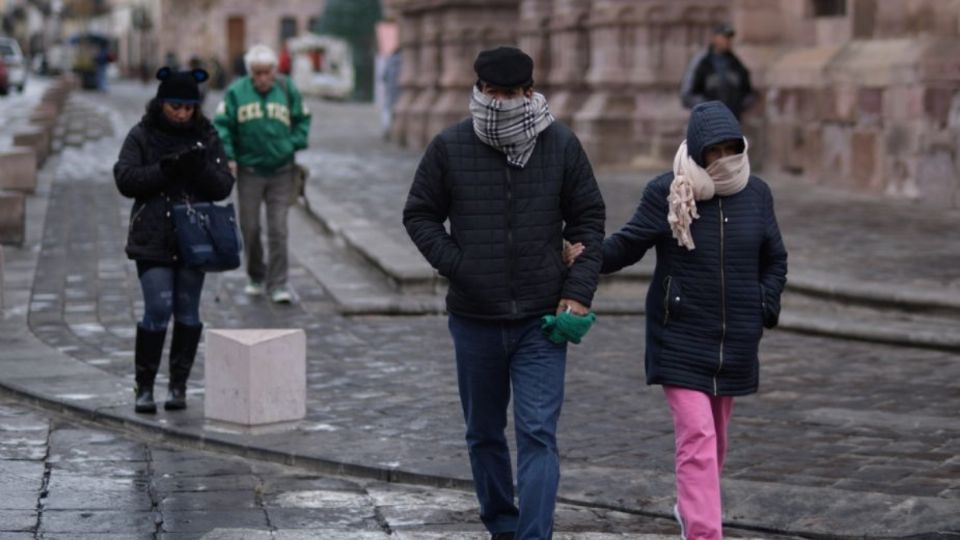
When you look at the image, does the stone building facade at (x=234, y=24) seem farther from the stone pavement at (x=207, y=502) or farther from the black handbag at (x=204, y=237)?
the stone pavement at (x=207, y=502)

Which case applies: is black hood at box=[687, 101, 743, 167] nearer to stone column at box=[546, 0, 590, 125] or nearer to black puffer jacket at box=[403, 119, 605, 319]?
black puffer jacket at box=[403, 119, 605, 319]

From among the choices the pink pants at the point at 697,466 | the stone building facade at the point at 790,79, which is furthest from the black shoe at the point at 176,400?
the stone building facade at the point at 790,79

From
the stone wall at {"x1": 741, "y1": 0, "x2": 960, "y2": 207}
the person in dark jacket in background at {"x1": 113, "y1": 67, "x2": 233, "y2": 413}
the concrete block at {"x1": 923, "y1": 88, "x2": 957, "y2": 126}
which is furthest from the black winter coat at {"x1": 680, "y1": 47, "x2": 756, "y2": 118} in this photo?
the person in dark jacket in background at {"x1": 113, "y1": 67, "x2": 233, "y2": 413}

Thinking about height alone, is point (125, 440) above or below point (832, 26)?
below

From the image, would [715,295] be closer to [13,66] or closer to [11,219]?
[11,219]

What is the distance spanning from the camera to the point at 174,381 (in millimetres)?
9219

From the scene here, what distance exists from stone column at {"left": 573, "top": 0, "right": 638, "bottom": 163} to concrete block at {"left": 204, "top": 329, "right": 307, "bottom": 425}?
1535 centimetres

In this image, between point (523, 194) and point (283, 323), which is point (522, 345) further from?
point (283, 323)

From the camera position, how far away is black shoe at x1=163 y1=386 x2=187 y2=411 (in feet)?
30.2

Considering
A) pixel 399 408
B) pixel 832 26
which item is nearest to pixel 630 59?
pixel 832 26

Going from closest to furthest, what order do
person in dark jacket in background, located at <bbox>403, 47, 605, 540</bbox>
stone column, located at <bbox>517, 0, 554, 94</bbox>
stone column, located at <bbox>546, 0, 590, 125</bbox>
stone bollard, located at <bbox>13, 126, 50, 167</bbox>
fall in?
1. person in dark jacket in background, located at <bbox>403, 47, 605, 540</bbox>
2. stone bollard, located at <bbox>13, 126, 50, 167</bbox>
3. stone column, located at <bbox>546, 0, 590, 125</bbox>
4. stone column, located at <bbox>517, 0, 554, 94</bbox>

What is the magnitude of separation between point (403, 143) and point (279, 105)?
1944 centimetres

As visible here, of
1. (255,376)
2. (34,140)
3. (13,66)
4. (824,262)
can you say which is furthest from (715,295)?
(13,66)

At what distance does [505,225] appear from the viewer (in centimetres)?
633
